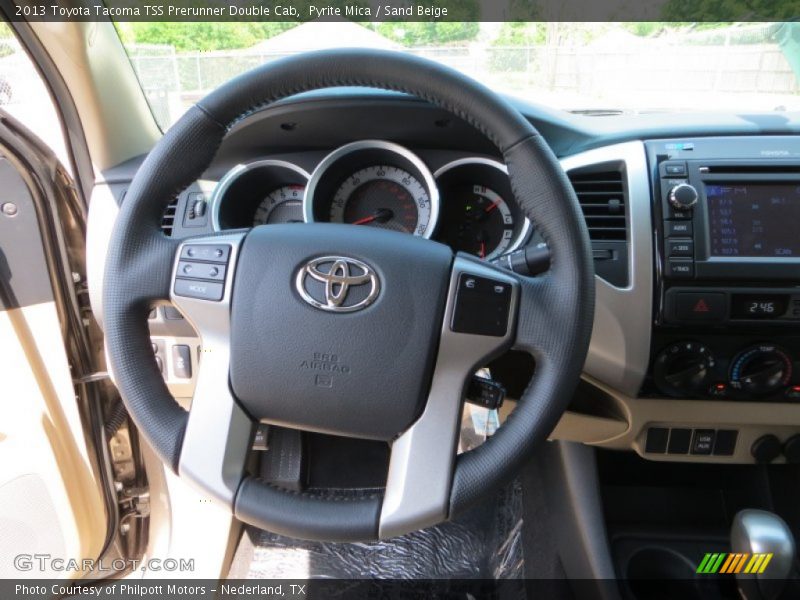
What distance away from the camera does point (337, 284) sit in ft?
2.81

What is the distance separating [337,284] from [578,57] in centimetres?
92

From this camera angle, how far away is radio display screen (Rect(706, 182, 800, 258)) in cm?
113

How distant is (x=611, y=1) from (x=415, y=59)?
684 mm

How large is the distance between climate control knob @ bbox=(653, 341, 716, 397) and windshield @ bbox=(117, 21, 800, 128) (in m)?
0.59

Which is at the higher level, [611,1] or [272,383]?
[611,1]

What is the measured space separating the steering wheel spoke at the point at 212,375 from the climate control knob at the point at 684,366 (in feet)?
2.52

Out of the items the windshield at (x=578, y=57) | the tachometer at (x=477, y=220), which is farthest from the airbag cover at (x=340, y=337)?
the windshield at (x=578, y=57)

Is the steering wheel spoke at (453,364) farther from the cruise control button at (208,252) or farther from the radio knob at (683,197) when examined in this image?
the radio knob at (683,197)

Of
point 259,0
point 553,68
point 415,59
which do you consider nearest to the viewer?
point 415,59

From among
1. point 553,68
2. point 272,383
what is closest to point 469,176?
point 553,68

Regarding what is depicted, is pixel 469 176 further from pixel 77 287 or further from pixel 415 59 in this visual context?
pixel 77 287

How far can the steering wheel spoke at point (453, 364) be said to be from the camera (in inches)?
31.9

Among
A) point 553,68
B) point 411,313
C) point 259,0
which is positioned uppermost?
point 259,0

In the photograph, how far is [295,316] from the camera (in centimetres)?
86
